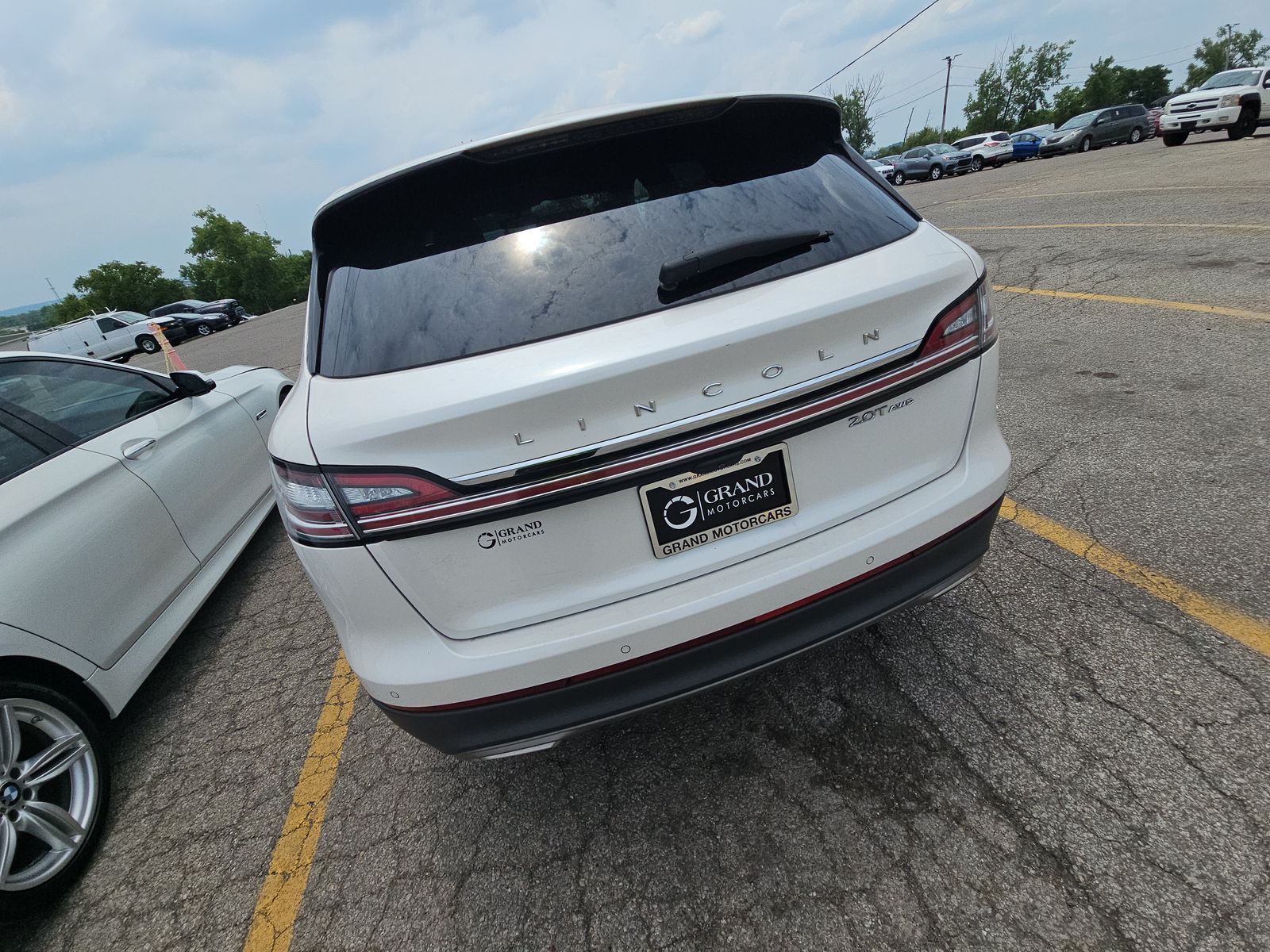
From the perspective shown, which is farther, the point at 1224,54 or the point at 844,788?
the point at 1224,54

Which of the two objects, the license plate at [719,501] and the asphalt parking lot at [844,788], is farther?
the asphalt parking lot at [844,788]

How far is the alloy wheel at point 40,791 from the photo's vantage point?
217 centimetres

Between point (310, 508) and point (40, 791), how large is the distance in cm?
173

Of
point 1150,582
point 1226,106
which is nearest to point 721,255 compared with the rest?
point 1150,582

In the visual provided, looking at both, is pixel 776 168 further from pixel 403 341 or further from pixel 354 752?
pixel 354 752

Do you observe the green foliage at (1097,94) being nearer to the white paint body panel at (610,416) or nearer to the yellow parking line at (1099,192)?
the yellow parking line at (1099,192)

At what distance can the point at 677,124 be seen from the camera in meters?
1.87

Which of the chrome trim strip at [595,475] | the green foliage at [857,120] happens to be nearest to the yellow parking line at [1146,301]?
the chrome trim strip at [595,475]

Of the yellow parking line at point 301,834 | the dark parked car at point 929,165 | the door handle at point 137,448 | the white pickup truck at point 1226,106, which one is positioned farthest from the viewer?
the dark parked car at point 929,165

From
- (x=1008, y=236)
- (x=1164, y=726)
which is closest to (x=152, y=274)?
(x=1008, y=236)

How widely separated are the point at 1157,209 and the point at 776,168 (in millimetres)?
9713

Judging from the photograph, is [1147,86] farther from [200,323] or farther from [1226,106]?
[200,323]

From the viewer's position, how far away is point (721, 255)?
165 centimetres

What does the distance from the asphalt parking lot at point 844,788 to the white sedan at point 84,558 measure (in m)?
0.25
